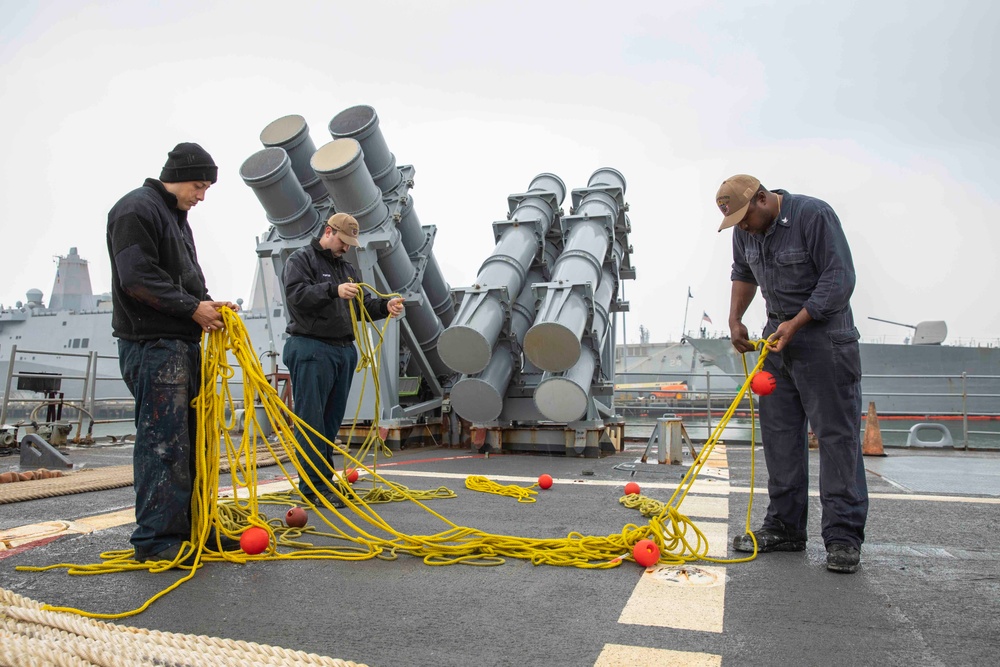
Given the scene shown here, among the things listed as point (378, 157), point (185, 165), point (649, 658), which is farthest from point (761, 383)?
point (378, 157)

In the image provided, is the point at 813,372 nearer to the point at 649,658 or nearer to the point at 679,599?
the point at 679,599

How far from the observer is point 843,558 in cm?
258

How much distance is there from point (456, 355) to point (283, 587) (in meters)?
4.72

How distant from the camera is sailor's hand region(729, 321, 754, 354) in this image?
3.26m

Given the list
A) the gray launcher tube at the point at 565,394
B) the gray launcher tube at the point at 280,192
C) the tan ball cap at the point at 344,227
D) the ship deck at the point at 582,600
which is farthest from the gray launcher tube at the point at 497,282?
the ship deck at the point at 582,600

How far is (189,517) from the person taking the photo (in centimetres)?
292

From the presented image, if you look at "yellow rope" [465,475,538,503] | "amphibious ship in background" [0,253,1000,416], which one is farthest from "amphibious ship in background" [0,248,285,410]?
"yellow rope" [465,475,538,503]

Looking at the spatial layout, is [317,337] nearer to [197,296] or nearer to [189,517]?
[197,296]

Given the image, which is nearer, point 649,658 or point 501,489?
point 649,658

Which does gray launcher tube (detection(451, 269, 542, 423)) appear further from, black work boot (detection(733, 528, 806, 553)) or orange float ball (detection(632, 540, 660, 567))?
orange float ball (detection(632, 540, 660, 567))

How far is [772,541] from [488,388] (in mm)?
4416

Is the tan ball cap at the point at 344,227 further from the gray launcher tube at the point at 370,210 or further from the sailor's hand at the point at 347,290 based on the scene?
the gray launcher tube at the point at 370,210

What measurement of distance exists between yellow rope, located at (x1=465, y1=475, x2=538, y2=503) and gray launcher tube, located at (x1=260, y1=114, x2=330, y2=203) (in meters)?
4.49

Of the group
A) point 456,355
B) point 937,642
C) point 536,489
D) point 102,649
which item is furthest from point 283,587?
point 456,355
